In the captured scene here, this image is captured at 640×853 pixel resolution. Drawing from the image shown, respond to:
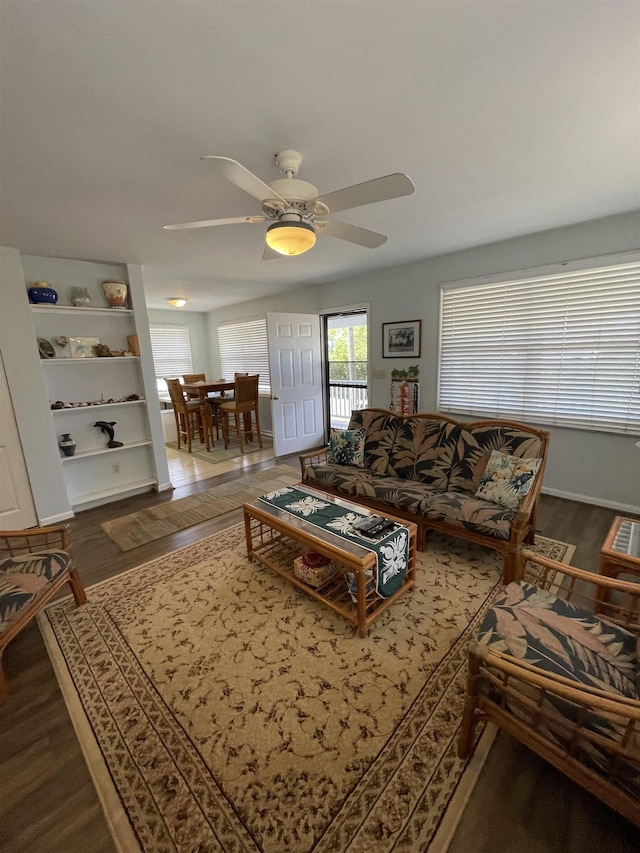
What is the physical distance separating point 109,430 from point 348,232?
3.16m

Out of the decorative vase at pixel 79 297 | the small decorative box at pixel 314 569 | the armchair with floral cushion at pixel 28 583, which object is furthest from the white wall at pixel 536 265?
the armchair with floral cushion at pixel 28 583

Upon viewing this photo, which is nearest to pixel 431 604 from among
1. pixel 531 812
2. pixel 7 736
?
pixel 531 812

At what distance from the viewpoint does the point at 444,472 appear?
2.74m

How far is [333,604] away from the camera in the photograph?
184 cm

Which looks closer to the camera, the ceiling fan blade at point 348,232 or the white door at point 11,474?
the ceiling fan blade at point 348,232

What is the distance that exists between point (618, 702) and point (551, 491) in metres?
2.85

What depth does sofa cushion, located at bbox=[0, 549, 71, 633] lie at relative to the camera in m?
1.55

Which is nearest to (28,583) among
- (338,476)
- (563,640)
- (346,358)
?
(338,476)

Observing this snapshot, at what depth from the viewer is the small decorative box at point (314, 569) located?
198 cm

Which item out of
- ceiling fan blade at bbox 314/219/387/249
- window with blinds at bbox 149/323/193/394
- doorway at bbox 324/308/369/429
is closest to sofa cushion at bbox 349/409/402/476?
ceiling fan blade at bbox 314/219/387/249

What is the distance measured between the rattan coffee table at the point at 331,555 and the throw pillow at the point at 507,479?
2.33 feet

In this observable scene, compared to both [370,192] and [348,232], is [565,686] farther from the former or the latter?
[348,232]

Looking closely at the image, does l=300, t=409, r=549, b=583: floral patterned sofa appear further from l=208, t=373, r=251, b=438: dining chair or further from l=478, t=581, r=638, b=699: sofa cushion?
l=208, t=373, r=251, b=438: dining chair

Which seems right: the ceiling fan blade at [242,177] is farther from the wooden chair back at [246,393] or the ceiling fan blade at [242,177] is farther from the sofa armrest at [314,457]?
the wooden chair back at [246,393]
